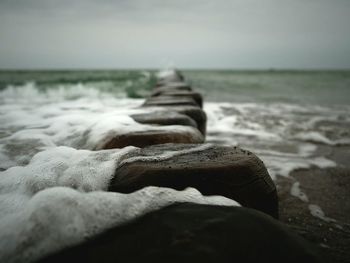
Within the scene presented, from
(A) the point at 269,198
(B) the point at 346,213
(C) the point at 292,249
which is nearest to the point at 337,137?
(B) the point at 346,213

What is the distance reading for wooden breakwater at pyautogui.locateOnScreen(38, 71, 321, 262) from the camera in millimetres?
835

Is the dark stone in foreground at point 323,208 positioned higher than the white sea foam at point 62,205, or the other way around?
the white sea foam at point 62,205

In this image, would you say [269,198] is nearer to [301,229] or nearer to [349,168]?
[301,229]

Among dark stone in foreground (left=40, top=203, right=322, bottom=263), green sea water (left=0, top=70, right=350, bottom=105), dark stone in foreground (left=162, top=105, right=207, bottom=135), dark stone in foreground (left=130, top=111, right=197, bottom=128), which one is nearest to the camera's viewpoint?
dark stone in foreground (left=40, top=203, right=322, bottom=263)

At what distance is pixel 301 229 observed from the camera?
74.2 inches

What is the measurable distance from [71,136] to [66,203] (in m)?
1.77

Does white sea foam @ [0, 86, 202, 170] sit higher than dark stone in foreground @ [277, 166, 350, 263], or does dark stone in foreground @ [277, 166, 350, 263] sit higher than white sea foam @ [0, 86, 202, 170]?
white sea foam @ [0, 86, 202, 170]

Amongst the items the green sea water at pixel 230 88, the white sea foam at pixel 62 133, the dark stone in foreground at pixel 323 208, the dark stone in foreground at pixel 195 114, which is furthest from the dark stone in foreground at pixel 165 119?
the green sea water at pixel 230 88

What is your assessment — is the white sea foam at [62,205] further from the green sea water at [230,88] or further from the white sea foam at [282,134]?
the green sea water at [230,88]

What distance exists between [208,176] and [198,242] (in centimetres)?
40

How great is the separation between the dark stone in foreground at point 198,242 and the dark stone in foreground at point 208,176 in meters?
0.22

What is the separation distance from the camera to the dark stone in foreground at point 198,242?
0.82 m

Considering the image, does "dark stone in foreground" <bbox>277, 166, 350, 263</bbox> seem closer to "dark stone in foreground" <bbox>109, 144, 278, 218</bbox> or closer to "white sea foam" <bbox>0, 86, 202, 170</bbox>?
"dark stone in foreground" <bbox>109, 144, 278, 218</bbox>

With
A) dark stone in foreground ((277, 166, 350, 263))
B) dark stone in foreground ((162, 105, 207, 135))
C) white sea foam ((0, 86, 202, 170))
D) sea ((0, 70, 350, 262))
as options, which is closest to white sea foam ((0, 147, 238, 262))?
sea ((0, 70, 350, 262))
